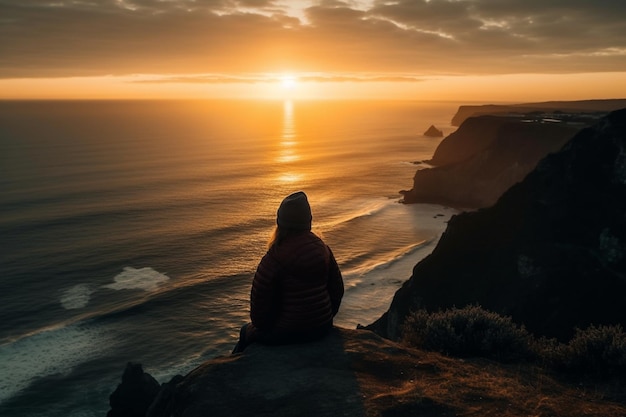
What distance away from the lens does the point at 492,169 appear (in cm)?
7325

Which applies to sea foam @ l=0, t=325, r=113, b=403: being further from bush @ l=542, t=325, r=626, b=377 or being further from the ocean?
bush @ l=542, t=325, r=626, b=377

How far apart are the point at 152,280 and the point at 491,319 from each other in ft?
125

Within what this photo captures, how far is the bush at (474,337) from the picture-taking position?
8.95m

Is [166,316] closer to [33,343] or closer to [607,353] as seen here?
[33,343]

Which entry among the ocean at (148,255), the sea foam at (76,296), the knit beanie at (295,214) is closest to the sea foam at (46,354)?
the ocean at (148,255)

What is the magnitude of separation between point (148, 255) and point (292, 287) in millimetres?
45125

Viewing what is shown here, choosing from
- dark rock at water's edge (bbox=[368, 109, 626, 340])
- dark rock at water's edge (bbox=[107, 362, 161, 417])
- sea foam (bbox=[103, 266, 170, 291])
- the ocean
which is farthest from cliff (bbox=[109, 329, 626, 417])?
sea foam (bbox=[103, 266, 170, 291])

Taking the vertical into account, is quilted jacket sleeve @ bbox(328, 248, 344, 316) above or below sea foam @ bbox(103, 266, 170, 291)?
above

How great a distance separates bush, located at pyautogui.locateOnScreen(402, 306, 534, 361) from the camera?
8.95m

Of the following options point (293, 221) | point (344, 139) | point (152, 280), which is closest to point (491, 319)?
point (293, 221)

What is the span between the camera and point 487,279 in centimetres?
2569

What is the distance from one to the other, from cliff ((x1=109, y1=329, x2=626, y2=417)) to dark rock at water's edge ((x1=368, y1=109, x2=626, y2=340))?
1535 cm

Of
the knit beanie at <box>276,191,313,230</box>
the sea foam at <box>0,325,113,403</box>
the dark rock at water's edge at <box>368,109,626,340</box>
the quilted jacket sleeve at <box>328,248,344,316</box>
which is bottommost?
the sea foam at <box>0,325,113,403</box>

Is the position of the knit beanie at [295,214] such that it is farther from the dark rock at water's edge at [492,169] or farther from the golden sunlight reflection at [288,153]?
the golden sunlight reflection at [288,153]
